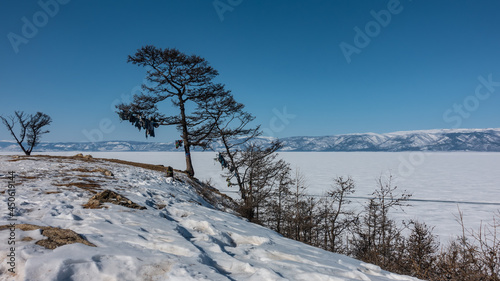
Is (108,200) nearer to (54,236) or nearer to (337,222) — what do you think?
(54,236)

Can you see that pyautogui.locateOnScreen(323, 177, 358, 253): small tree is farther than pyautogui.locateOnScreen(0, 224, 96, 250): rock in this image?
Yes

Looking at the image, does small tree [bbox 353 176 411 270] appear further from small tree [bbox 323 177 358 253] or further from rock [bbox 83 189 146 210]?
rock [bbox 83 189 146 210]

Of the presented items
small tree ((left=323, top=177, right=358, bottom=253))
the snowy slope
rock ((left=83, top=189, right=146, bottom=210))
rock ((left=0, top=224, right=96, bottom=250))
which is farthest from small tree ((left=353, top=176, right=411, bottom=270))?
rock ((left=0, top=224, right=96, bottom=250))

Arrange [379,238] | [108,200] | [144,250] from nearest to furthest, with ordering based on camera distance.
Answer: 1. [144,250]
2. [108,200]
3. [379,238]

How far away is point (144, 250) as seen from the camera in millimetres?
3023

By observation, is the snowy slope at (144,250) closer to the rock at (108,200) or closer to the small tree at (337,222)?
the rock at (108,200)

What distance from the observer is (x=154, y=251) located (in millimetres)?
3043

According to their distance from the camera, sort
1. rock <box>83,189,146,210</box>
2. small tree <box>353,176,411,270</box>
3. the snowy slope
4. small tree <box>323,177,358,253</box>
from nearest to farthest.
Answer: the snowy slope, rock <box>83,189,146,210</box>, small tree <box>353,176,411,270</box>, small tree <box>323,177,358,253</box>

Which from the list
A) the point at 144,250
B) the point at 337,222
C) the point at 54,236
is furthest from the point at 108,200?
the point at 337,222

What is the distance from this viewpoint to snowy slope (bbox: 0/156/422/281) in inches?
93.5

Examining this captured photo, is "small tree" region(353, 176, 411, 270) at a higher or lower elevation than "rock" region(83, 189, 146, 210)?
lower

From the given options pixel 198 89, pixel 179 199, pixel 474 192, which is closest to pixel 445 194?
pixel 474 192

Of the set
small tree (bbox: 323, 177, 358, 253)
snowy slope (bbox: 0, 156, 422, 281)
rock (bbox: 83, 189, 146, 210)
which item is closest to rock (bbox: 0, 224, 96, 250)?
snowy slope (bbox: 0, 156, 422, 281)

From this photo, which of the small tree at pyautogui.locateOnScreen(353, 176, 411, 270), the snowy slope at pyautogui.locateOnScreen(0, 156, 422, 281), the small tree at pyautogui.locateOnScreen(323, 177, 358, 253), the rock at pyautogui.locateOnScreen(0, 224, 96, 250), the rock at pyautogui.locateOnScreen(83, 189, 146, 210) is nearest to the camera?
the snowy slope at pyautogui.locateOnScreen(0, 156, 422, 281)
